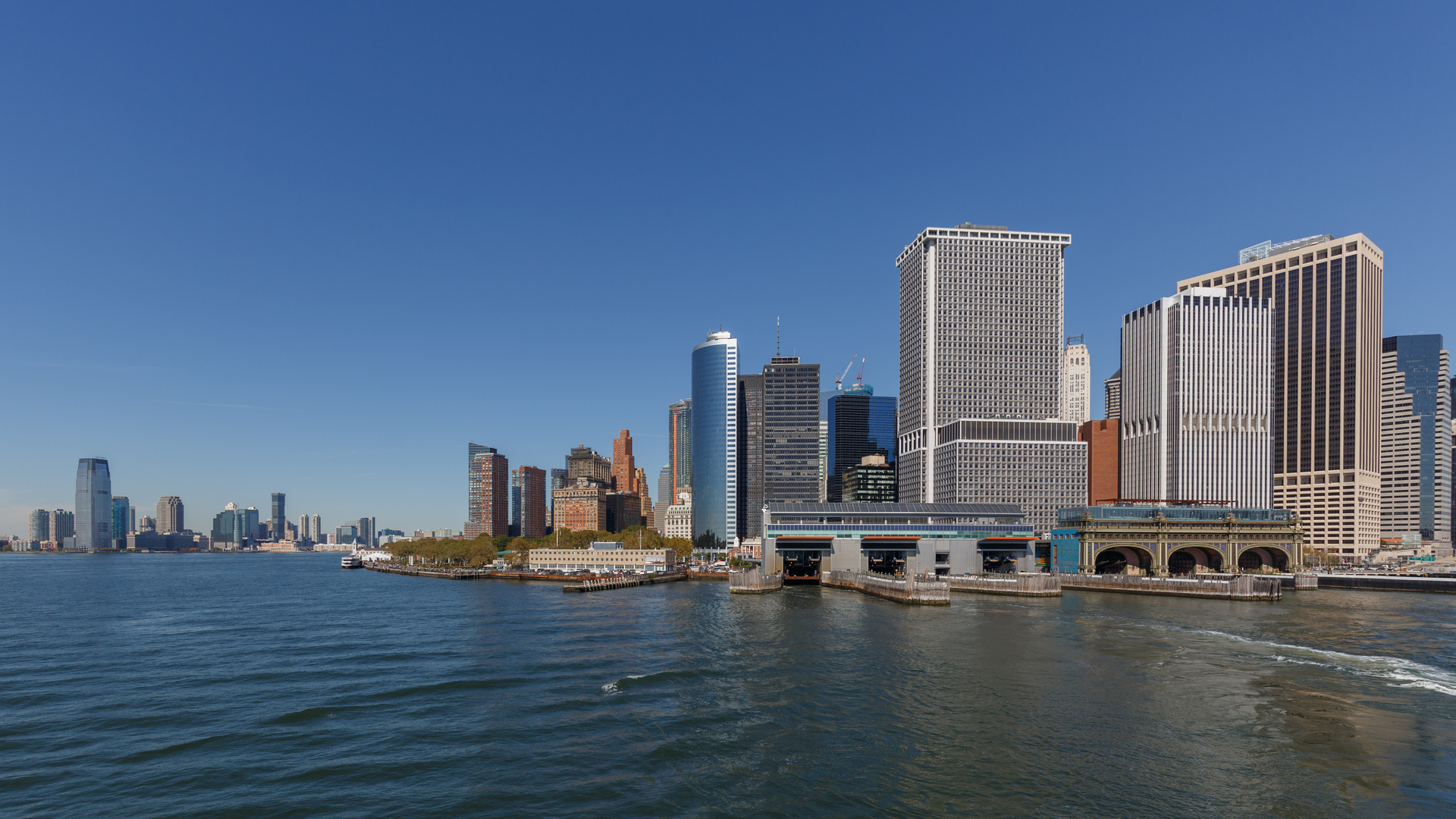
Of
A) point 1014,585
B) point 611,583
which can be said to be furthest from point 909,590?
point 611,583

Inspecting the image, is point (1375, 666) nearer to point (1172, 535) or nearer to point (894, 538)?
point (894, 538)

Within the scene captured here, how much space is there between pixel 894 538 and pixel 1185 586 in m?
57.7

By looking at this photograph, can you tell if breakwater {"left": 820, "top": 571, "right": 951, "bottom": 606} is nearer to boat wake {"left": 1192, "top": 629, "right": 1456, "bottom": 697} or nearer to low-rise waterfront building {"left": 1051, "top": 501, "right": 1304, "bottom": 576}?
boat wake {"left": 1192, "top": 629, "right": 1456, "bottom": 697}

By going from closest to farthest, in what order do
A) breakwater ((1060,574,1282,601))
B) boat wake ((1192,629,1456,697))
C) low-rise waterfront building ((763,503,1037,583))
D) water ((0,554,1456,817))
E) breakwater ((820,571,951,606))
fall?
water ((0,554,1456,817)) → boat wake ((1192,629,1456,697)) → breakwater ((820,571,951,606)) → breakwater ((1060,574,1282,601)) → low-rise waterfront building ((763,503,1037,583))

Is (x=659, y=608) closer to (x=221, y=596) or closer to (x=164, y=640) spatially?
(x=164, y=640)

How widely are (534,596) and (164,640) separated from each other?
2693 inches

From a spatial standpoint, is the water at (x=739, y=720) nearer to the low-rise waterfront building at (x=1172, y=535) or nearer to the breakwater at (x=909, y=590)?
the breakwater at (x=909, y=590)

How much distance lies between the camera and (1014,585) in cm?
14612

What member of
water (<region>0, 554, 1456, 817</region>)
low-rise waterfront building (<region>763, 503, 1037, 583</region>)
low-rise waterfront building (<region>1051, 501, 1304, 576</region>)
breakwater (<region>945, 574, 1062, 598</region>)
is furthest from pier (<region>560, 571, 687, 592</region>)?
low-rise waterfront building (<region>1051, 501, 1304, 576</region>)

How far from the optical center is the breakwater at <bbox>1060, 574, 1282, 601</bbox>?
141 metres

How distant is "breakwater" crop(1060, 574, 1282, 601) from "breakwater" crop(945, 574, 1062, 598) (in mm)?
19752

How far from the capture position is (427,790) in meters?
41.1

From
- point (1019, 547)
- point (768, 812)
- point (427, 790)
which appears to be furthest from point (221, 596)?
point (1019, 547)

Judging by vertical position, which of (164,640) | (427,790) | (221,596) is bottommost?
(221,596)
